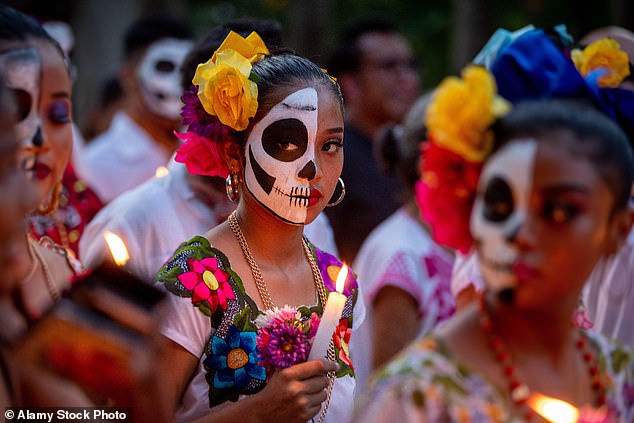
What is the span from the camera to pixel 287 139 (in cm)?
321

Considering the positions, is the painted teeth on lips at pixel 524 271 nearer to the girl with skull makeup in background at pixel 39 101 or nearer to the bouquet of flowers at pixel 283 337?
the bouquet of flowers at pixel 283 337

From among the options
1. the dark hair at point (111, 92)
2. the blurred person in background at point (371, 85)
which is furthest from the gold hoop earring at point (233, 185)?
the dark hair at point (111, 92)

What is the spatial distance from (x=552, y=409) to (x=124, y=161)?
516cm

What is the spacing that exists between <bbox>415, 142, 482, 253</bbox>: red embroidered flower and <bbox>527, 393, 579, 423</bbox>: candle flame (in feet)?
1.24

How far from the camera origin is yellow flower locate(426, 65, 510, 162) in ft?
7.27

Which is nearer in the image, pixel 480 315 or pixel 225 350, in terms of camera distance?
pixel 480 315

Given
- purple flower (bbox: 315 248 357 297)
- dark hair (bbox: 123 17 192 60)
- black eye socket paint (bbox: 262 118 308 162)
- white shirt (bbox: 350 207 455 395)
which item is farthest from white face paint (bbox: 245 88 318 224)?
dark hair (bbox: 123 17 192 60)

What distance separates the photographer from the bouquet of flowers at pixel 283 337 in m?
2.93

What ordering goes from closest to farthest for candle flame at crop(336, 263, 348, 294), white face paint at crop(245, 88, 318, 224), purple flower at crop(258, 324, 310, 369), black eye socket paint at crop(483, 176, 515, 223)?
black eye socket paint at crop(483, 176, 515, 223) < purple flower at crop(258, 324, 310, 369) < candle flame at crop(336, 263, 348, 294) < white face paint at crop(245, 88, 318, 224)

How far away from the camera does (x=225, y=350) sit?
298 centimetres

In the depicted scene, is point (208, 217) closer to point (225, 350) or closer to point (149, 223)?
point (149, 223)

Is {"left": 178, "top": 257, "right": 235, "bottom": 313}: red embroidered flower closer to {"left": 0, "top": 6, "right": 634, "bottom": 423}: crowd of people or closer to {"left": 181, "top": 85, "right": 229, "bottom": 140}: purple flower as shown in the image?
{"left": 0, "top": 6, "right": 634, "bottom": 423}: crowd of people

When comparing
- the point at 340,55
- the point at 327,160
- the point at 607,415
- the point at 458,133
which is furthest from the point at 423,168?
the point at 340,55

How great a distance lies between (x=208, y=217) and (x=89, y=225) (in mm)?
539
